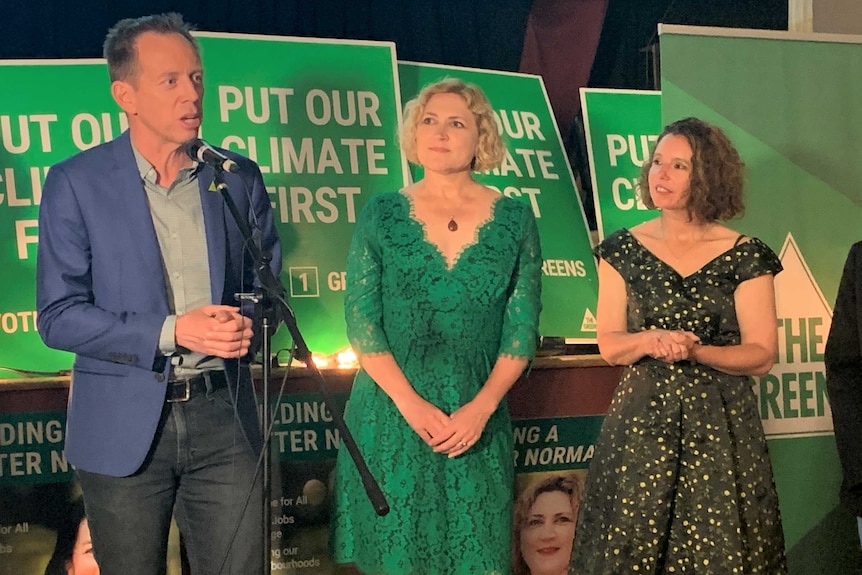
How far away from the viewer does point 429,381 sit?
231 centimetres

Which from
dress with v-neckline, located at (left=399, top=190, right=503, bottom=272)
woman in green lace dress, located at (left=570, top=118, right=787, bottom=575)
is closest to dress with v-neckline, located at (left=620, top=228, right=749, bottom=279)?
woman in green lace dress, located at (left=570, top=118, right=787, bottom=575)

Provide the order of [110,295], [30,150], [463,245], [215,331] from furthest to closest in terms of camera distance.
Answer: [30,150] → [463,245] → [110,295] → [215,331]

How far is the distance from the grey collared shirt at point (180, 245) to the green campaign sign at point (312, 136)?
1.05 meters

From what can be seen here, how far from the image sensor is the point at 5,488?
9.60 ft

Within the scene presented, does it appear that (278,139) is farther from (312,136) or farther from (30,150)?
(30,150)

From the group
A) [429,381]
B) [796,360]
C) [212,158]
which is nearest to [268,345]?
[212,158]

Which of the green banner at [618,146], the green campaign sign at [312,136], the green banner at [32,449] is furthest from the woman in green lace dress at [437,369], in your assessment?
the green banner at [618,146]

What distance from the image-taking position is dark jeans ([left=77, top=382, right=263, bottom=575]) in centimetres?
205

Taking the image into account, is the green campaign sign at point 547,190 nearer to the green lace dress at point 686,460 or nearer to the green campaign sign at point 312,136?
the green campaign sign at point 312,136

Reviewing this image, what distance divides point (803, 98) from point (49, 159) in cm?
256

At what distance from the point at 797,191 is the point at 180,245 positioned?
2168 mm

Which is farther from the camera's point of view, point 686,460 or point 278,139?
point 278,139

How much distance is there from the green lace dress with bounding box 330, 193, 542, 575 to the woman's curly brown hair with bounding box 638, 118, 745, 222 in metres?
0.49

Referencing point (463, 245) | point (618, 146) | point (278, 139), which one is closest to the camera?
point (463, 245)
